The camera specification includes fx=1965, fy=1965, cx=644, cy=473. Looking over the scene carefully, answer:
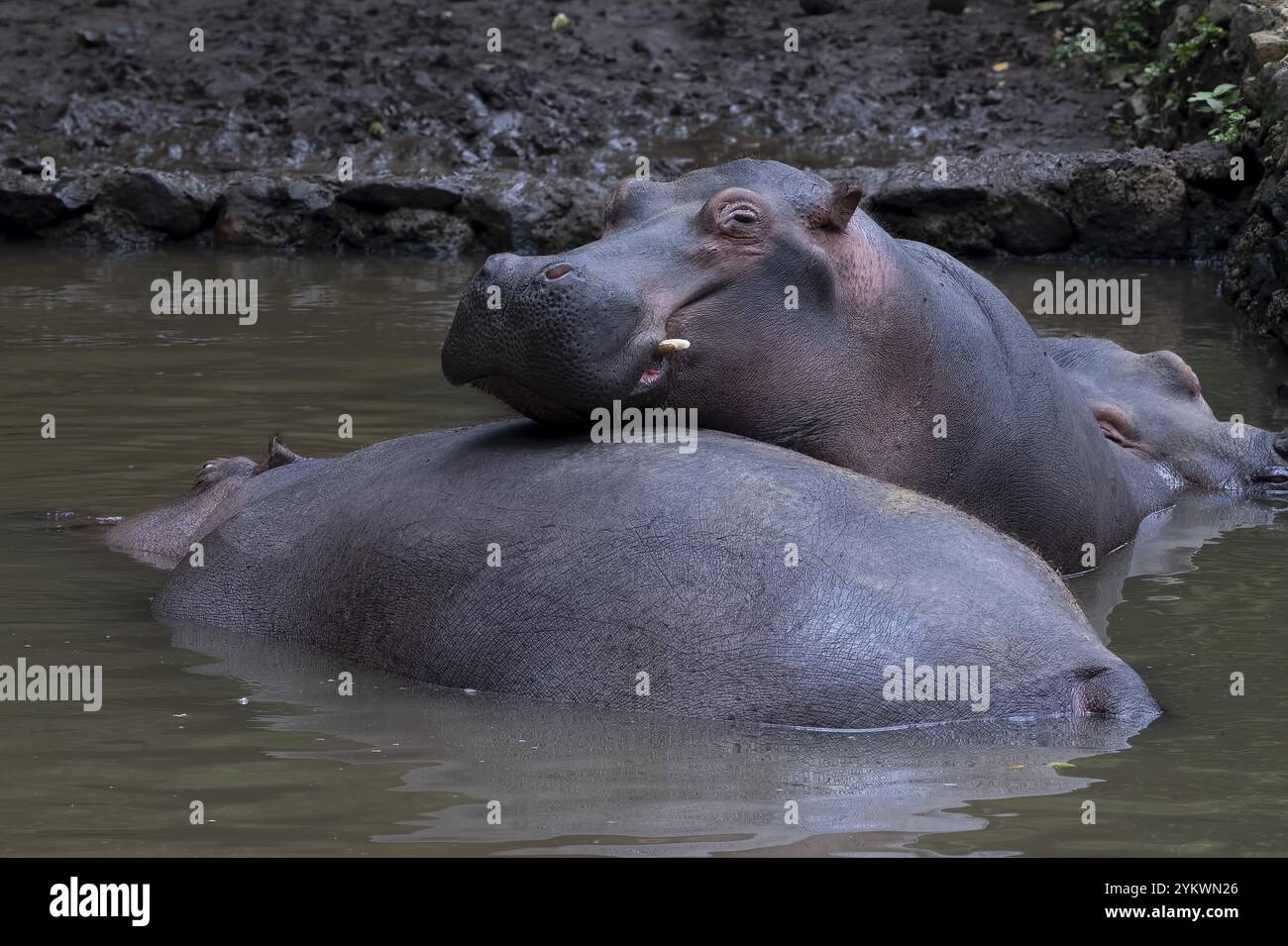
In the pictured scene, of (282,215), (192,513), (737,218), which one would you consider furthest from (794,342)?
(282,215)

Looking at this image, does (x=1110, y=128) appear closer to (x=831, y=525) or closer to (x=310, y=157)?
(x=310, y=157)

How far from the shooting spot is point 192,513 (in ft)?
23.2

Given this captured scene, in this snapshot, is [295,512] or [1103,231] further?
[1103,231]

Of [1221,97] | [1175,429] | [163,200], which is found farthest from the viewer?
[163,200]

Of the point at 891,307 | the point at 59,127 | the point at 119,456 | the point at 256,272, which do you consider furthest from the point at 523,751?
the point at 59,127

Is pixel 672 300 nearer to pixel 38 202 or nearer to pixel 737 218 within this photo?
pixel 737 218

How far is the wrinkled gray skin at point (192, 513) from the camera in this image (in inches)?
269

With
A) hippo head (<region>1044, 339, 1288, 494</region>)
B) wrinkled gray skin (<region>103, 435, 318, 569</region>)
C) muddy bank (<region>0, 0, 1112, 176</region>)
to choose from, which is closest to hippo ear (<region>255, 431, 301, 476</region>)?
wrinkled gray skin (<region>103, 435, 318, 569</region>)

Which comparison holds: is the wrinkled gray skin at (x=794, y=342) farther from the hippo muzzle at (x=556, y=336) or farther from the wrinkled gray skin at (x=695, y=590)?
the wrinkled gray skin at (x=695, y=590)

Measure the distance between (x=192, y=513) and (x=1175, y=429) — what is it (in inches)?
164

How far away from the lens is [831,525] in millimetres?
5203
